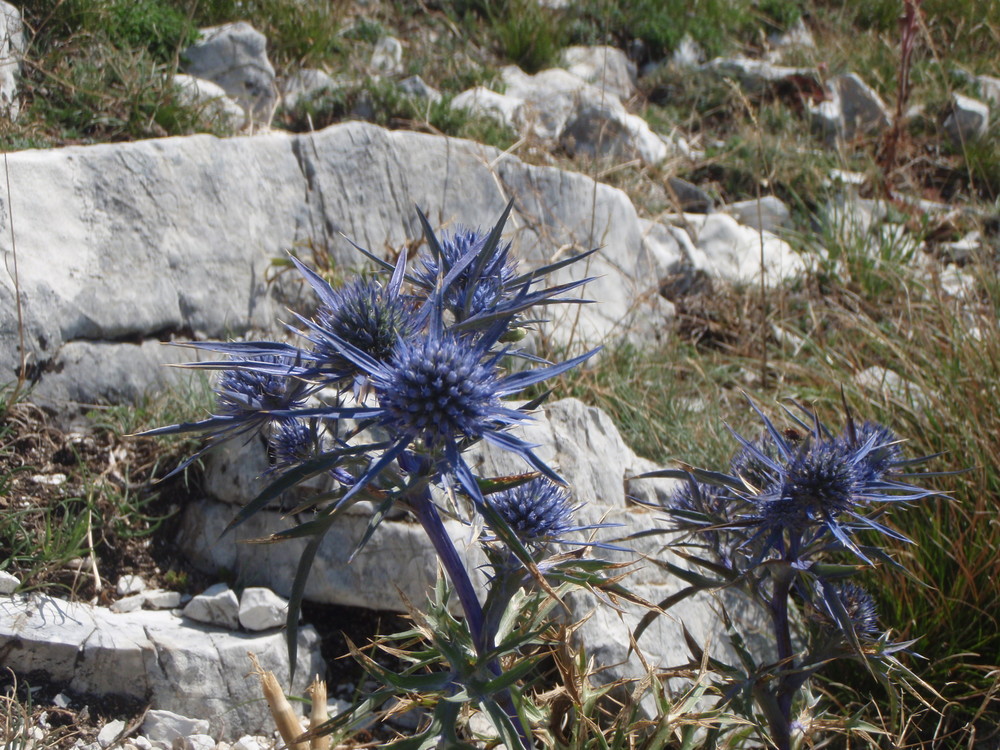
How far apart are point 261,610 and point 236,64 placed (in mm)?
3455

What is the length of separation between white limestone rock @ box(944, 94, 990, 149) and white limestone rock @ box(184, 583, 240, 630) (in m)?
5.94

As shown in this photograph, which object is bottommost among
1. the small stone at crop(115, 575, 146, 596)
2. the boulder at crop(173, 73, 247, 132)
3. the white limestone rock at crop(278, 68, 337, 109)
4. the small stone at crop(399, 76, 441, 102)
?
the small stone at crop(115, 575, 146, 596)

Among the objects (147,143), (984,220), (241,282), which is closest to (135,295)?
(241,282)

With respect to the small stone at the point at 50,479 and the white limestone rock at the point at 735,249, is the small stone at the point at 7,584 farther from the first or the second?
the white limestone rock at the point at 735,249

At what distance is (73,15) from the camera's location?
4137 millimetres

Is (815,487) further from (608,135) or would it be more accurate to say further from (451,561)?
(608,135)

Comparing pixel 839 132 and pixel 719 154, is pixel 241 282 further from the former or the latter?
pixel 839 132

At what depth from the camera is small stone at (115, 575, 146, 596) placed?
8.65ft

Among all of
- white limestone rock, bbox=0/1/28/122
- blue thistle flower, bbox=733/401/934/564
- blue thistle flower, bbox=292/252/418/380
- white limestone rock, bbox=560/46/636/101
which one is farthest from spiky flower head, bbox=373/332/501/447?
white limestone rock, bbox=560/46/636/101

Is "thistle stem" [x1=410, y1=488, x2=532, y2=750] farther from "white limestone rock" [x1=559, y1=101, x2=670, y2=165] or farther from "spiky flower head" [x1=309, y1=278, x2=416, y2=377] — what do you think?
"white limestone rock" [x1=559, y1=101, x2=670, y2=165]

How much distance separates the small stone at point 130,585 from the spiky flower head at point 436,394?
1758 millimetres

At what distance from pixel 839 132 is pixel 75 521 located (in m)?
5.85

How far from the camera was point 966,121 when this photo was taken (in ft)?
→ 19.8

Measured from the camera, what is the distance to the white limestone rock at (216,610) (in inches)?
102
